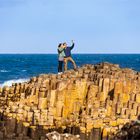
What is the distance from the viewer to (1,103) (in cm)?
2542

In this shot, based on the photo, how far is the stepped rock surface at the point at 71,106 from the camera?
22969 mm

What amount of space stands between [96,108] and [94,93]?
1308 mm

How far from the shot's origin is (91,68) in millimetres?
29016

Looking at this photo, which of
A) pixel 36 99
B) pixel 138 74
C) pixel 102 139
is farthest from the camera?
pixel 138 74

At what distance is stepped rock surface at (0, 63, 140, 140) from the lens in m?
23.0

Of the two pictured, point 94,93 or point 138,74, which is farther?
point 138,74

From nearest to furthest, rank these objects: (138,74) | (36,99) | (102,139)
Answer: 1. (102,139)
2. (36,99)
3. (138,74)

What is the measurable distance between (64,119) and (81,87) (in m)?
2.03

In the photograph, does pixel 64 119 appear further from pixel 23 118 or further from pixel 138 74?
pixel 138 74

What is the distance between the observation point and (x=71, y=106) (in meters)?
24.6

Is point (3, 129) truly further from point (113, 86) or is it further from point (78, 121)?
point (113, 86)

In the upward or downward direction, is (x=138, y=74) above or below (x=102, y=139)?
above

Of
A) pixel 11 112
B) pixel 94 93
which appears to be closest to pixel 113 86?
pixel 94 93

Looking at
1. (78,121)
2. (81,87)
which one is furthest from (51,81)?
(78,121)
